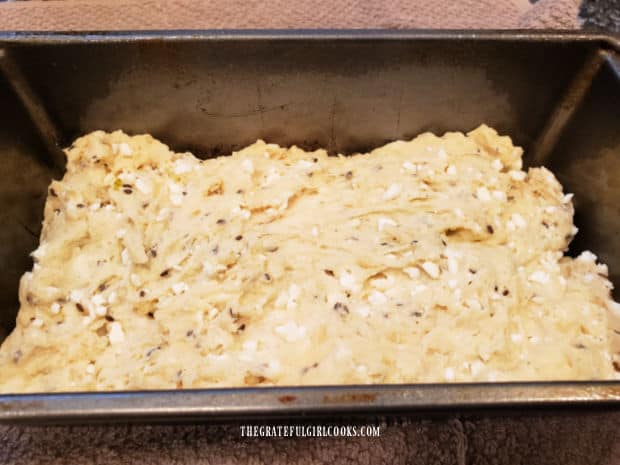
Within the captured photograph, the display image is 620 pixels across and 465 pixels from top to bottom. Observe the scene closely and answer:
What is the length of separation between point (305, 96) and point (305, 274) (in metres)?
0.48

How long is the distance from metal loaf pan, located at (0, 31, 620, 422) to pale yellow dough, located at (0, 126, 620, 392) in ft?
0.20

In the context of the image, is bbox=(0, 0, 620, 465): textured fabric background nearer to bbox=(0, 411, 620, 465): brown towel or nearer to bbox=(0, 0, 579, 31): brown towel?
bbox=(0, 411, 620, 465): brown towel

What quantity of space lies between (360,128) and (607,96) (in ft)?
1.91

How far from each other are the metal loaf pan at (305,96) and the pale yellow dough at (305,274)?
60 mm

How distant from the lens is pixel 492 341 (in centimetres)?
102

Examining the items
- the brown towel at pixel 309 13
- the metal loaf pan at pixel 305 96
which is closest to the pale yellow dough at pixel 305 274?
the metal loaf pan at pixel 305 96

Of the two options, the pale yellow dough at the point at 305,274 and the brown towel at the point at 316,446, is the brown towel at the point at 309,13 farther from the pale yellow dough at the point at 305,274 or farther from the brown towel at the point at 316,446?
the brown towel at the point at 316,446

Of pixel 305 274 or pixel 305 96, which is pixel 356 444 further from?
pixel 305 96

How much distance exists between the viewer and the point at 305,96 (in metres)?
1.31

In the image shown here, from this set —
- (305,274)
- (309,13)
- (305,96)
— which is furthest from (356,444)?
(309,13)

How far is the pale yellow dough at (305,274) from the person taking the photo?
39.6 inches

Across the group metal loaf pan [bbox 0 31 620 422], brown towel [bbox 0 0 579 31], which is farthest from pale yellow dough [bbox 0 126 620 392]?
brown towel [bbox 0 0 579 31]

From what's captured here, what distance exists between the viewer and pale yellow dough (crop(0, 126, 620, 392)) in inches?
39.6

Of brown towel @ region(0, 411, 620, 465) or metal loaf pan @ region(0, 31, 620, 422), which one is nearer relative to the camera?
brown towel @ region(0, 411, 620, 465)
